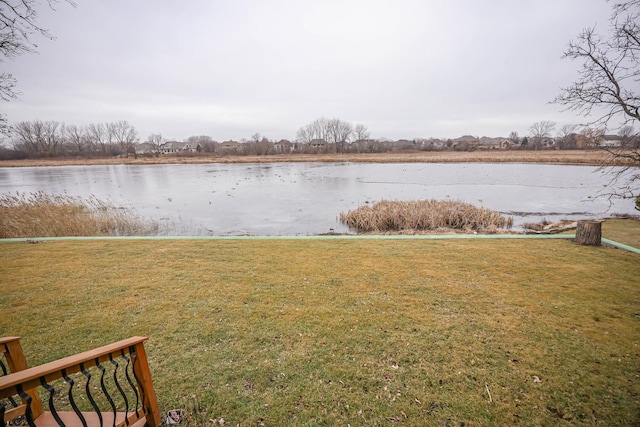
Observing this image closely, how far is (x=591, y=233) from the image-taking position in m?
7.08

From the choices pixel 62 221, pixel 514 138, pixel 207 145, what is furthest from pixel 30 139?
pixel 514 138

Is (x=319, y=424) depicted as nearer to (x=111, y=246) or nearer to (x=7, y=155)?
(x=111, y=246)

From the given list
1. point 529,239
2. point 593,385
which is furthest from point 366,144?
point 593,385

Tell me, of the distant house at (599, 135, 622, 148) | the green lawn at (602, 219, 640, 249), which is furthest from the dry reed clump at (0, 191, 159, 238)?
the green lawn at (602, 219, 640, 249)

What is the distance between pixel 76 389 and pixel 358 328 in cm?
316

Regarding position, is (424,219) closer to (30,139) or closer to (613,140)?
(613,140)

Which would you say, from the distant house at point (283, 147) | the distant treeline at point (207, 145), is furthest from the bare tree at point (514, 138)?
the distant house at point (283, 147)

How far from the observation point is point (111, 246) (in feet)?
24.2

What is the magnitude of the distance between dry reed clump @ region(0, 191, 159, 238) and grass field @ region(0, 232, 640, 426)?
15.1 ft

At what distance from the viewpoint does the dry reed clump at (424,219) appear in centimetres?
1212

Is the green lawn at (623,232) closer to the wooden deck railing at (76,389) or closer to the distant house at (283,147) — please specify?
the wooden deck railing at (76,389)

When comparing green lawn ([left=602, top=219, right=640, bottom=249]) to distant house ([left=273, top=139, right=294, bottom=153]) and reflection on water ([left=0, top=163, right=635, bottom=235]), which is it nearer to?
reflection on water ([left=0, top=163, right=635, bottom=235])

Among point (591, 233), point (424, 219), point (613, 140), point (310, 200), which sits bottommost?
point (424, 219)

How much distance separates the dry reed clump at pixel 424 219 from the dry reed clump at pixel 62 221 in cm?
873
